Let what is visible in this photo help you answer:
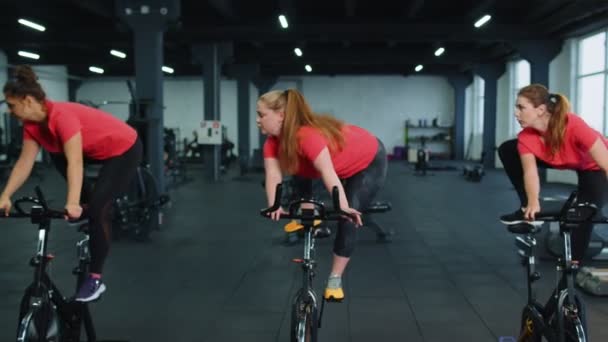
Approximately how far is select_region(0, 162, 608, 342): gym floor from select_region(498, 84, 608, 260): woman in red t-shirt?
3.35 ft

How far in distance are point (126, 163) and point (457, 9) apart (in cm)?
943

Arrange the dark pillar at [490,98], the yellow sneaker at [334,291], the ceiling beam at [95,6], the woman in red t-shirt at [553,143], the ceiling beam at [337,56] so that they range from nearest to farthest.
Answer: the woman in red t-shirt at [553,143] < the yellow sneaker at [334,291] < the ceiling beam at [95,6] < the ceiling beam at [337,56] < the dark pillar at [490,98]

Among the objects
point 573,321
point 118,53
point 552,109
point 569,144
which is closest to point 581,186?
point 569,144

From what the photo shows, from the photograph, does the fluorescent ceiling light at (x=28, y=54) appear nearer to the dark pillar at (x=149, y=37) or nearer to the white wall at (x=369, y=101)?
the white wall at (x=369, y=101)

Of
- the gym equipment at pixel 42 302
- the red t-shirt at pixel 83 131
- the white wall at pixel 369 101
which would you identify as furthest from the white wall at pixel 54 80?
the gym equipment at pixel 42 302

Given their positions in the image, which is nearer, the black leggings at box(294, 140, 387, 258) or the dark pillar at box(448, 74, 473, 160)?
the black leggings at box(294, 140, 387, 258)

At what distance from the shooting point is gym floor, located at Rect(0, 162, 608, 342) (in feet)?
10.6

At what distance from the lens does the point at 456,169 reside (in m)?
16.0

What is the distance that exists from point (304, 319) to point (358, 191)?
67 cm

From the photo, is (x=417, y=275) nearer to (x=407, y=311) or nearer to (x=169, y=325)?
(x=407, y=311)

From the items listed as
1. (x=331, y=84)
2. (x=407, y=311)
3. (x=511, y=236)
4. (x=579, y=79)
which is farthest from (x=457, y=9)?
(x=331, y=84)

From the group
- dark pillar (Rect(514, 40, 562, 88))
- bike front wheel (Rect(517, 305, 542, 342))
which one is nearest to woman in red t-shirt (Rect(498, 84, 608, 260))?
bike front wheel (Rect(517, 305, 542, 342))

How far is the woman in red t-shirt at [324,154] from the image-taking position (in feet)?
7.36

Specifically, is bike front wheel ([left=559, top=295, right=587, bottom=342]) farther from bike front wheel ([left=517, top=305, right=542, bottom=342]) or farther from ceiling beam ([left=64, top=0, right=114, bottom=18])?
ceiling beam ([left=64, top=0, right=114, bottom=18])
